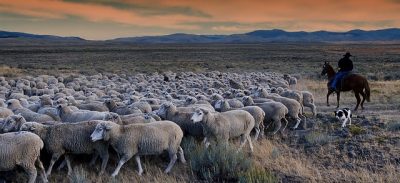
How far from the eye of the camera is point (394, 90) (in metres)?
22.9

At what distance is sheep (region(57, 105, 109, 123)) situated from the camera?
10102 millimetres

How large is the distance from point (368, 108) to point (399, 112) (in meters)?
1.62

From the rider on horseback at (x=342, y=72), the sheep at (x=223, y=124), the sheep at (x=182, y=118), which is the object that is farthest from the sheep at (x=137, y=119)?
the rider on horseback at (x=342, y=72)

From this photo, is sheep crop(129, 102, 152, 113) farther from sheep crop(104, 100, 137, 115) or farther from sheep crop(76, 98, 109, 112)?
Answer: sheep crop(76, 98, 109, 112)

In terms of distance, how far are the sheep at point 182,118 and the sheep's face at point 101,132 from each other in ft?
7.23

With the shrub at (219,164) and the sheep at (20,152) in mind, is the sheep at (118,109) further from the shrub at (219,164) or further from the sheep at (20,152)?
the sheep at (20,152)

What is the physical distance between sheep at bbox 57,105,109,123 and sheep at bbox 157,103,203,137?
1.32 metres

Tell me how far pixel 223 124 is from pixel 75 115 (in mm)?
3422

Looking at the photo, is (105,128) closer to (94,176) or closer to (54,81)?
(94,176)

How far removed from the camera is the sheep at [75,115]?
10.1 m

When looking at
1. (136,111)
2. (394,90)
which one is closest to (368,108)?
(394,90)

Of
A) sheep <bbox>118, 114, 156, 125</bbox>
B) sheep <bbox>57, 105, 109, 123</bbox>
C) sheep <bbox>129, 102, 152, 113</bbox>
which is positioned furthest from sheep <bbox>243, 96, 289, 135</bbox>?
sheep <bbox>57, 105, 109, 123</bbox>

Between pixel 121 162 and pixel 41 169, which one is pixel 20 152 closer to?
pixel 41 169

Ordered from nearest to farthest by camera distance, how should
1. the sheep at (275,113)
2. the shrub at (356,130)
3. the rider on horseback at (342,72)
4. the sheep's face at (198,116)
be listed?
the sheep's face at (198,116) < the sheep at (275,113) < the shrub at (356,130) < the rider on horseback at (342,72)
